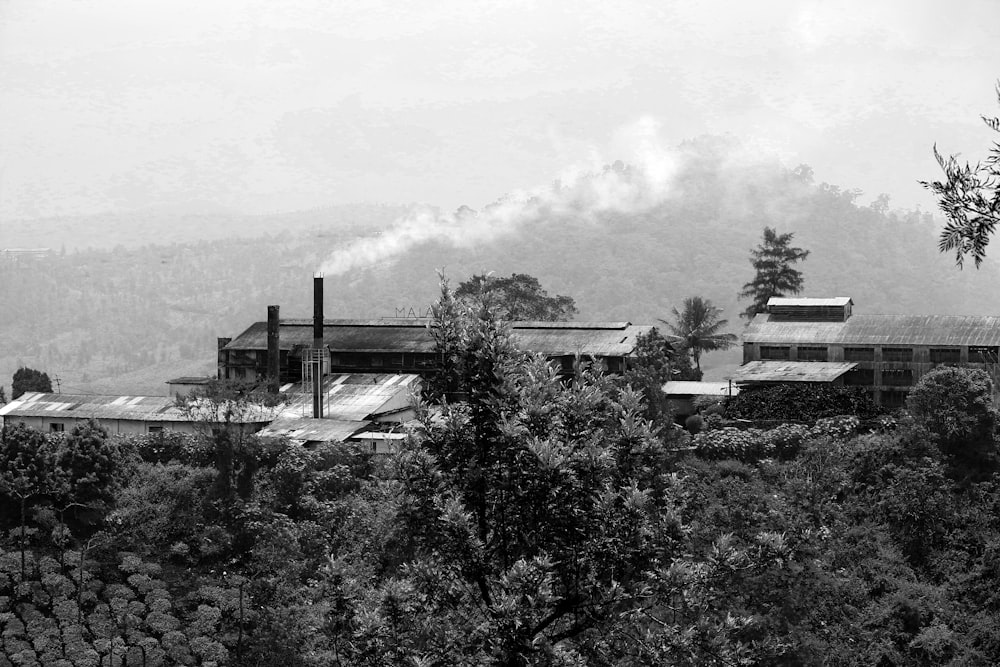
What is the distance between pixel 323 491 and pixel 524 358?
3569 cm

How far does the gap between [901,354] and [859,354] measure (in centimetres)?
203

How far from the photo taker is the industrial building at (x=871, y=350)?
65.3 m

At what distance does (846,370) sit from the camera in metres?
64.6

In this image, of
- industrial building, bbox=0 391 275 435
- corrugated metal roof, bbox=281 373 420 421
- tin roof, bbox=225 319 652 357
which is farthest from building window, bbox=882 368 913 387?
industrial building, bbox=0 391 275 435

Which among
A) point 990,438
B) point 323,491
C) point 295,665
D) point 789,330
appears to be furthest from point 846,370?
point 295,665

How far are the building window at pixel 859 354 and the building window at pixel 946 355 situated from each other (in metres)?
2.95

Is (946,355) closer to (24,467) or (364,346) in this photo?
(364,346)

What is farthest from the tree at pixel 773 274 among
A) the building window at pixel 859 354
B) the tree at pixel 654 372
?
the tree at pixel 654 372

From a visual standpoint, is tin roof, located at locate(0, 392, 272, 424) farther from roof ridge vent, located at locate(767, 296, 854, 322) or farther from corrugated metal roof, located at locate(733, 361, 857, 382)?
roof ridge vent, located at locate(767, 296, 854, 322)

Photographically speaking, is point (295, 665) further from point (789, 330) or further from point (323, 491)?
point (789, 330)

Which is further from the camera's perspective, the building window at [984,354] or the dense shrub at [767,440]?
the building window at [984,354]

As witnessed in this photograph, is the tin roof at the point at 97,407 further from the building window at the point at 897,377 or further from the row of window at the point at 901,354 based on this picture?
the building window at the point at 897,377

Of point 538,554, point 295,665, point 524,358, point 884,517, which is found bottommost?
point 295,665

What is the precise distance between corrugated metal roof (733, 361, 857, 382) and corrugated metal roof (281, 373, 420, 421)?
1655cm
